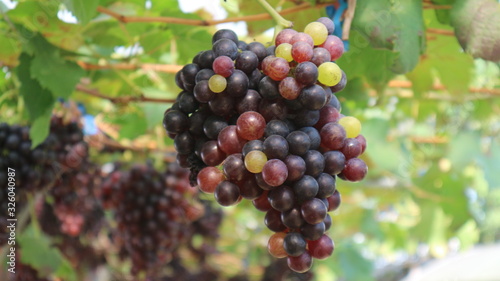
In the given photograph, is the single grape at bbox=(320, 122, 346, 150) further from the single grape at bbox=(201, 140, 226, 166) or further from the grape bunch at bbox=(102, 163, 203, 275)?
the grape bunch at bbox=(102, 163, 203, 275)

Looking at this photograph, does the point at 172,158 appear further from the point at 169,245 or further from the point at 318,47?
the point at 318,47

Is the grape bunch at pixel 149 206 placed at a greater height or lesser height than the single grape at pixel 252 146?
lesser

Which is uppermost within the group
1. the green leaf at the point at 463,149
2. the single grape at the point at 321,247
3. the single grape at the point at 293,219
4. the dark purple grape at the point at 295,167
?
the dark purple grape at the point at 295,167

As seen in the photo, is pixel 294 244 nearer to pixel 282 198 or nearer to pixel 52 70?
pixel 282 198

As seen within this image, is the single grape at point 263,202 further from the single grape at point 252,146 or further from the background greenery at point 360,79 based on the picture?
the background greenery at point 360,79

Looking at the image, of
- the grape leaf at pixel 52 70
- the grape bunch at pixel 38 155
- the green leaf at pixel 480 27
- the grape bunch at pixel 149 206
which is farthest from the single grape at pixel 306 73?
the grape bunch at pixel 149 206

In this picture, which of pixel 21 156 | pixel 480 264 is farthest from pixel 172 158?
pixel 480 264

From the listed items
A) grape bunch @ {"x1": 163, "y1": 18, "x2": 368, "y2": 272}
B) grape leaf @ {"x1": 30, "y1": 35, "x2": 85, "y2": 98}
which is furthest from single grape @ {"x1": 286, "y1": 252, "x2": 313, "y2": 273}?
grape leaf @ {"x1": 30, "y1": 35, "x2": 85, "y2": 98}
